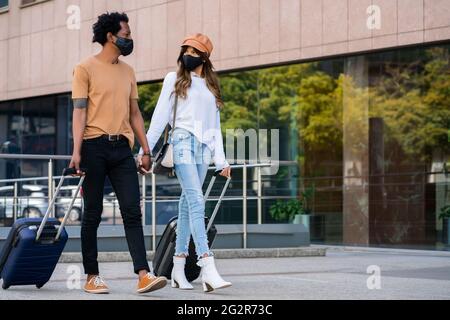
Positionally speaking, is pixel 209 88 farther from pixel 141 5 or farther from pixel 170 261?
pixel 141 5

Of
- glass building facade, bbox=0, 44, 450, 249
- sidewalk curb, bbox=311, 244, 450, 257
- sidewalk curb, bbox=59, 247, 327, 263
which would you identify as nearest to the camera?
sidewalk curb, bbox=59, 247, 327, 263

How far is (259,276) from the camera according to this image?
10234 mm

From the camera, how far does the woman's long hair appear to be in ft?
26.8

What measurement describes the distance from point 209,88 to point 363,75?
1034 cm

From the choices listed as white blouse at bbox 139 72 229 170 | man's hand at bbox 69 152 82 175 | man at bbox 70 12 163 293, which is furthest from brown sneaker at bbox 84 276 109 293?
white blouse at bbox 139 72 229 170

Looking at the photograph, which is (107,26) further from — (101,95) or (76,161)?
(76,161)

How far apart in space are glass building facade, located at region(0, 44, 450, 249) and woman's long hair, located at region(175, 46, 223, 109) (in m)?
8.09

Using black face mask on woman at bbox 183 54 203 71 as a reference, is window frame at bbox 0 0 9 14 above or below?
above

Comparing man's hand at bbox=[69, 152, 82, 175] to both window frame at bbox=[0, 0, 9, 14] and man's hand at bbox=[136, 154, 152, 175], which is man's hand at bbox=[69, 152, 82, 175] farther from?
window frame at bbox=[0, 0, 9, 14]

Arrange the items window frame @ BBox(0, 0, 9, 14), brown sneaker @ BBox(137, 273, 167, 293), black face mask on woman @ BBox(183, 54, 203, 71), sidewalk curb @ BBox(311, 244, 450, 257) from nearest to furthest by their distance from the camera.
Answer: brown sneaker @ BBox(137, 273, 167, 293) → black face mask on woman @ BBox(183, 54, 203, 71) → sidewalk curb @ BBox(311, 244, 450, 257) → window frame @ BBox(0, 0, 9, 14)

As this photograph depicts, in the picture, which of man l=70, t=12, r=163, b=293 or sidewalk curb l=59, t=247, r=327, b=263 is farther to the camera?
sidewalk curb l=59, t=247, r=327, b=263

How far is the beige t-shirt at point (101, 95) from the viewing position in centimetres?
797

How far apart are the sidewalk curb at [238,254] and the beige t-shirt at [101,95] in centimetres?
477
